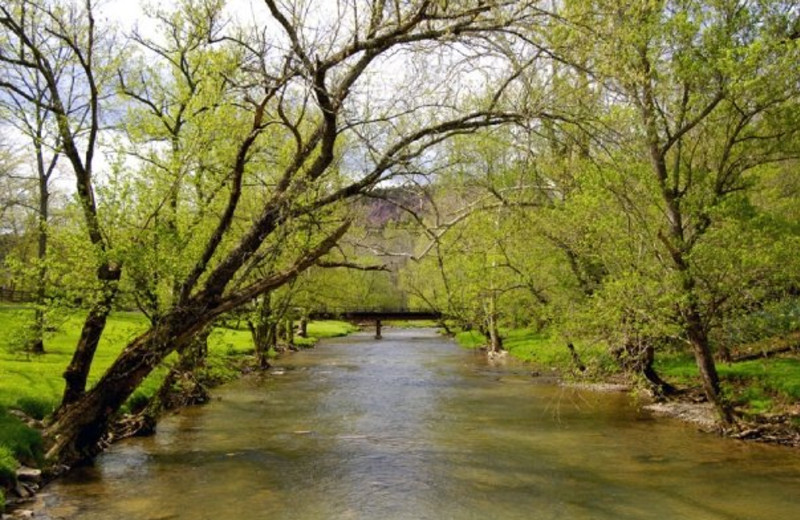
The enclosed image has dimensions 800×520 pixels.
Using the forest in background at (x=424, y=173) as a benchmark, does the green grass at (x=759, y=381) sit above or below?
below

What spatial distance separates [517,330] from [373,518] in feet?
163

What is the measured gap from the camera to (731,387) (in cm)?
2219

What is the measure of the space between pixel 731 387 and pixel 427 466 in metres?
12.4

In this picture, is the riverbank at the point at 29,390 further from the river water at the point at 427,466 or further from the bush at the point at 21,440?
the river water at the point at 427,466

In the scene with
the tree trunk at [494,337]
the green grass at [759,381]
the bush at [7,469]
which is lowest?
the bush at [7,469]

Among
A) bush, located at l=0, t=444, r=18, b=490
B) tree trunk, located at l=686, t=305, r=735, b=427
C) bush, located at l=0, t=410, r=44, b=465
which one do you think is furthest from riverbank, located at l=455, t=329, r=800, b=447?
bush, located at l=0, t=444, r=18, b=490

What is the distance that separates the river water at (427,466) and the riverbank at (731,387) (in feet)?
3.06

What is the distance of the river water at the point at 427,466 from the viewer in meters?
12.3

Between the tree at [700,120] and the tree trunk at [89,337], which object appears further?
the tree at [700,120]

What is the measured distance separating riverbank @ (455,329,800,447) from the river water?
933mm

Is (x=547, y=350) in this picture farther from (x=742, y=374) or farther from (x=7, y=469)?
(x=7, y=469)


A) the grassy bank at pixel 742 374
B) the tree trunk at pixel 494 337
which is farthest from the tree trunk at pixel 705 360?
the tree trunk at pixel 494 337

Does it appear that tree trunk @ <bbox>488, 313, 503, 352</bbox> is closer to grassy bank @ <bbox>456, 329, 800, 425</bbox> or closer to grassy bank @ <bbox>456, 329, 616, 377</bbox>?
grassy bank @ <bbox>456, 329, 616, 377</bbox>

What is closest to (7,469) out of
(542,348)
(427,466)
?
(427,466)
